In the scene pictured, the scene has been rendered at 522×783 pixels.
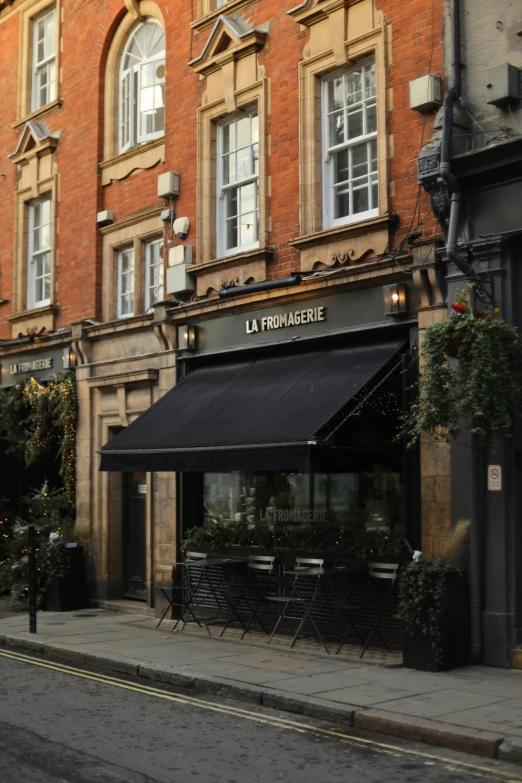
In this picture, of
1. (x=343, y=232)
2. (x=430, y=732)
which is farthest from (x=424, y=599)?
(x=343, y=232)

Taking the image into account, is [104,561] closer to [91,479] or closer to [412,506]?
[91,479]

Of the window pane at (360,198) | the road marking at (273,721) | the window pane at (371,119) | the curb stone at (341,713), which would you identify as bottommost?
the road marking at (273,721)

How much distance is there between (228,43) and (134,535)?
8.08 m

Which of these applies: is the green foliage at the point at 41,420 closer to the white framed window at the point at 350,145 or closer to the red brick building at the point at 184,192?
the red brick building at the point at 184,192

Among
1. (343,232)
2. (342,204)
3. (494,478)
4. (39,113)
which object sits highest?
(39,113)

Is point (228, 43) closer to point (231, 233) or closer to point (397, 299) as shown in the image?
point (231, 233)

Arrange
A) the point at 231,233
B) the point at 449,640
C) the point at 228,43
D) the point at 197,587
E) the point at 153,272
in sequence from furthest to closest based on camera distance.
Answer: the point at 153,272 → the point at 231,233 → the point at 228,43 → the point at 197,587 → the point at 449,640

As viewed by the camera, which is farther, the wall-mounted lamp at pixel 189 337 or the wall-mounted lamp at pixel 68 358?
the wall-mounted lamp at pixel 68 358

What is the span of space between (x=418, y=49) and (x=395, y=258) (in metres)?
2.58

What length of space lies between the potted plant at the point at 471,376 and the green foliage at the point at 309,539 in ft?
6.51

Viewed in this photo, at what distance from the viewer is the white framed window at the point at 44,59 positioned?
19.4m

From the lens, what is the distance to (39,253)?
63.2ft

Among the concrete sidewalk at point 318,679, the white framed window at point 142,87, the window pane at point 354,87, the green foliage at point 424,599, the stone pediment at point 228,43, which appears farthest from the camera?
the white framed window at point 142,87

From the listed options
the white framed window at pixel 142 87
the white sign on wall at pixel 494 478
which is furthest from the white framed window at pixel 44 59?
the white sign on wall at pixel 494 478
